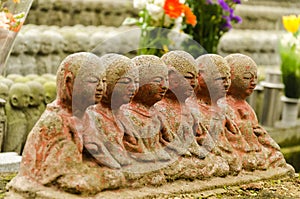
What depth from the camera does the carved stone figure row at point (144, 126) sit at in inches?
142

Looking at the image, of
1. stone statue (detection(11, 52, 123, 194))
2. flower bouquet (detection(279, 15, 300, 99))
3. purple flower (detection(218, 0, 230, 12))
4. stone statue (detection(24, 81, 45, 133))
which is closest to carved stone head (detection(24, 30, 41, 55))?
stone statue (detection(24, 81, 45, 133))

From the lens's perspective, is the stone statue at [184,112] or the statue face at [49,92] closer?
the stone statue at [184,112]

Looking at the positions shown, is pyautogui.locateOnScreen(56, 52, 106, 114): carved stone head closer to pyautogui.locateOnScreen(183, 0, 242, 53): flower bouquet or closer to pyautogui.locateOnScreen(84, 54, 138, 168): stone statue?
pyautogui.locateOnScreen(84, 54, 138, 168): stone statue

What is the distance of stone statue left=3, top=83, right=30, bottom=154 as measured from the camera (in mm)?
6113

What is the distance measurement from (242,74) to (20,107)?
2295 millimetres

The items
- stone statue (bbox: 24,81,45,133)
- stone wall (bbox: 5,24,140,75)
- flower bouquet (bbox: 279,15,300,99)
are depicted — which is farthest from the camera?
flower bouquet (bbox: 279,15,300,99)

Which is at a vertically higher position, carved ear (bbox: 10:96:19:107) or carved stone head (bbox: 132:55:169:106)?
carved stone head (bbox: 132:55:169:106)

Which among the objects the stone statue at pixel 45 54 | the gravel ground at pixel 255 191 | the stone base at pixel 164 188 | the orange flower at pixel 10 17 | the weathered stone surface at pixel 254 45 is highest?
the orange flower at pixel 10 17

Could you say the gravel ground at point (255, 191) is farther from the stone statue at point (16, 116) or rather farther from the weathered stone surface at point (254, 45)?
the weathered stone surface at point (254, 45)

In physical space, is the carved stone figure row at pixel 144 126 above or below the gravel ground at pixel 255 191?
above

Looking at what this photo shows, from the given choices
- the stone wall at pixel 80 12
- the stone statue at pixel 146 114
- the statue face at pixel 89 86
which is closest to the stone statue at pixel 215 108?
the stone statue at pixel 146 114

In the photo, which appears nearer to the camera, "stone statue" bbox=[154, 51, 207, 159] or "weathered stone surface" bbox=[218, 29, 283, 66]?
"stone statue" bbox=[154, 51, 207, 159]

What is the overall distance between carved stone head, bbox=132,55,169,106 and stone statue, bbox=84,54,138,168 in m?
0.11

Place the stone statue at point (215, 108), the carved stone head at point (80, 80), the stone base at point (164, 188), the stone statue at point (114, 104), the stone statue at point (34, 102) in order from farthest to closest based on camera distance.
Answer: the stone statue at point (34, 102)
the stone statue at point (215, 108)
the stone statue at point (114, 104)
the carved stone head at point (80, 80)
the stone base at point (164, 188)
